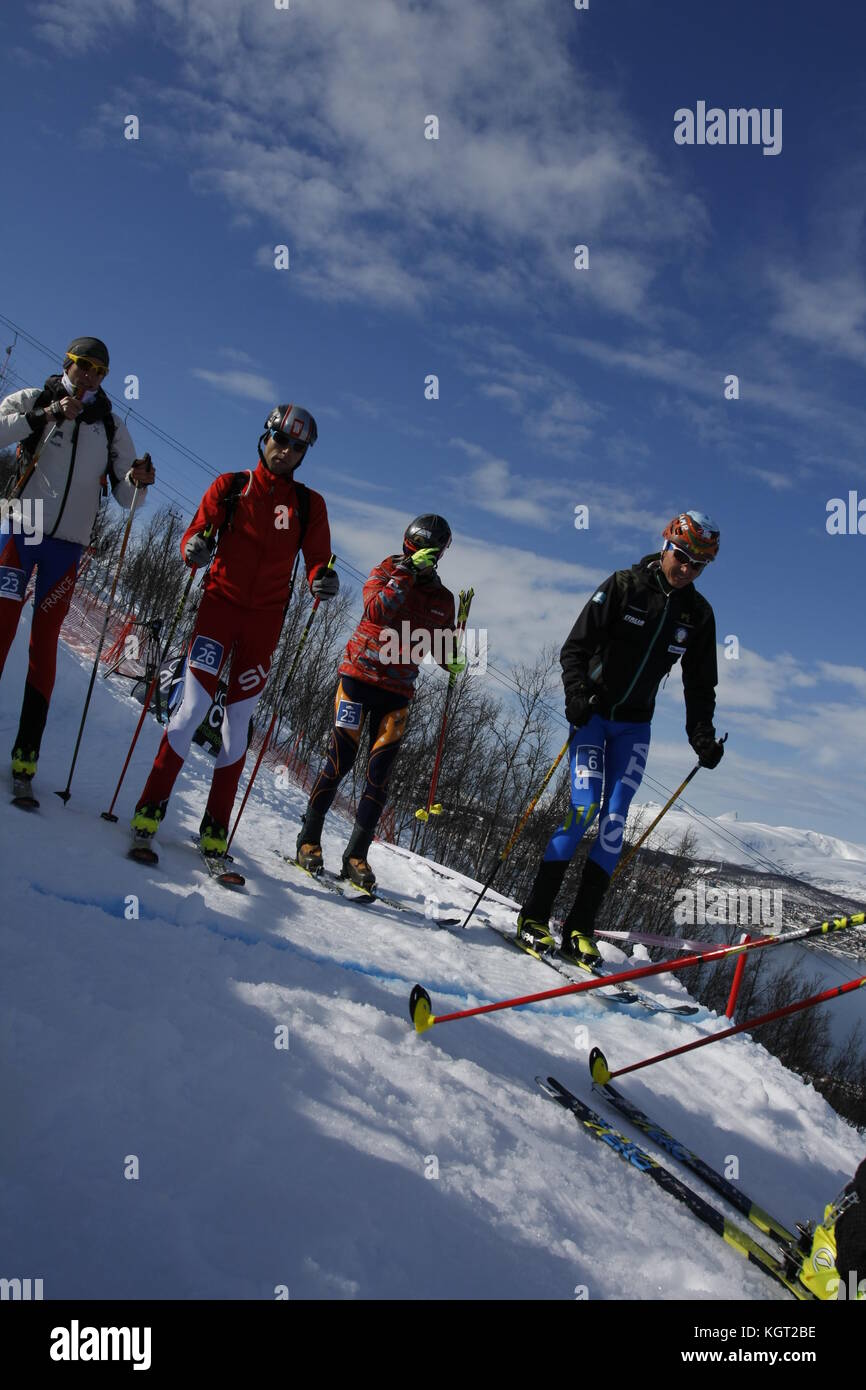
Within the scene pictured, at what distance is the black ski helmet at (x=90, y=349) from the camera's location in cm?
436

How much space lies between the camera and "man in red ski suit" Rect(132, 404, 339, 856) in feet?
14.7

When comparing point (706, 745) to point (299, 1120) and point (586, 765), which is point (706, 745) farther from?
point (299, 1120)

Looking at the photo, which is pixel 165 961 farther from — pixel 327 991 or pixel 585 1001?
pixel 585 1001

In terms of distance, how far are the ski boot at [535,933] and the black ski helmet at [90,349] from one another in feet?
14.9

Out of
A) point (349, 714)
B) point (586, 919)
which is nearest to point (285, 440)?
point (349, 714)

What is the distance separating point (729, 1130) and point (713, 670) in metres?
3.00

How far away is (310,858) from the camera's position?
5.37 meters

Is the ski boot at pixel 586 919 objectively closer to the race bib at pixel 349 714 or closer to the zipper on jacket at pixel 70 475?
the race bib at pixel 349 714

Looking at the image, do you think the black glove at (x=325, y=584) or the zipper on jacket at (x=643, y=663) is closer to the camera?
the black glove at (x=325, y=584)

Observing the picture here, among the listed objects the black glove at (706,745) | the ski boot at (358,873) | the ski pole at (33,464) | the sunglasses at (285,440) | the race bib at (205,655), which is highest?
the sunglasses at (285,440)

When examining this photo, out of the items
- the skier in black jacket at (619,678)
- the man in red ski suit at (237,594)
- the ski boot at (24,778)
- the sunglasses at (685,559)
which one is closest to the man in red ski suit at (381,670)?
the man in red ski suit at (237,594)

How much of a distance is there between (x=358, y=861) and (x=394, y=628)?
1683mm

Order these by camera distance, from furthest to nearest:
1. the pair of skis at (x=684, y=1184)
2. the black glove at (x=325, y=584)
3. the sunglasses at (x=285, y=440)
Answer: the black glove at (x=325, y=584) → the sunglasses at (x=285, y=440) → the pair of skis at (x=684, y=1184)
